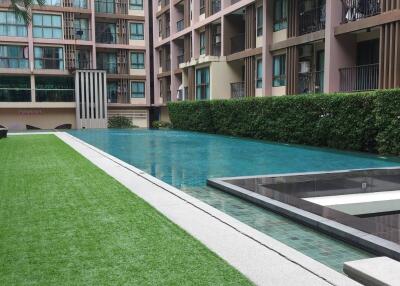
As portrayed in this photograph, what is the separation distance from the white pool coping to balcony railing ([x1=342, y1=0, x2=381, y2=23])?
49.4 feet

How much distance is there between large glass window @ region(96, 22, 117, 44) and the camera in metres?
47.7

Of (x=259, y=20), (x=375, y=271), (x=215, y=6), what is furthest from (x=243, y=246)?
Answer: (x=215, y=6)

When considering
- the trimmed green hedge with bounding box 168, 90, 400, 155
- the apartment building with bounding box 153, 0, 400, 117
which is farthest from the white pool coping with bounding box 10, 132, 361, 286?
the apartment building with bounding box 153, 0, 400, 117

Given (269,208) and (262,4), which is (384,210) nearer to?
(269,208)

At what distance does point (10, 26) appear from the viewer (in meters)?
43.5

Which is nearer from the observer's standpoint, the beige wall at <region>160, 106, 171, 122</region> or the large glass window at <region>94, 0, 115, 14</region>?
the large glass window at <region>94, 0, 115, 14</region>

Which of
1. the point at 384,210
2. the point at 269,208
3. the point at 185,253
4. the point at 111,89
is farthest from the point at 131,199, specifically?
the point at 111,89

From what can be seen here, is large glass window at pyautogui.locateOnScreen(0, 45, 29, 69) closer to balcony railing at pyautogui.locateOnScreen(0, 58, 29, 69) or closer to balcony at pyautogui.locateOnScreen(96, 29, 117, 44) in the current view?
balcony railing at pyautogui.locateOnScreen(0, 58, 29, 69)

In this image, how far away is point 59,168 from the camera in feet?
36.7

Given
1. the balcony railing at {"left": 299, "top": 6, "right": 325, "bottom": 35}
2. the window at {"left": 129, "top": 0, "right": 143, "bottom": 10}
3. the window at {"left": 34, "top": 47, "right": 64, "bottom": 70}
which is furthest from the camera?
the window at {"left": 129, "top": 0, "right": 143, "bottom": 10}

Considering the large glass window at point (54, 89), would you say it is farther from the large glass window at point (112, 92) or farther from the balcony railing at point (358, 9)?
the balcony railing at point (358, 9)

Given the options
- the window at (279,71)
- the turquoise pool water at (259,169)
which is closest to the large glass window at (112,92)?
the window at (279,71)

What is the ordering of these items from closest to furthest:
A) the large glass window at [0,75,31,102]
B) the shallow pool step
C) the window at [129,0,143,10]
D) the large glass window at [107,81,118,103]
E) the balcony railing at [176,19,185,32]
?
1. the shallow pool step
2. the balcony railing at [176,19,185,32]
3. the large glass window at [0,75,31,102]
4. the large glass window at [107,81,118,103]
5. the window at [129,0,143,10]

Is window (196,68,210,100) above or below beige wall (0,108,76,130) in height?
above
